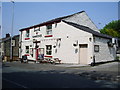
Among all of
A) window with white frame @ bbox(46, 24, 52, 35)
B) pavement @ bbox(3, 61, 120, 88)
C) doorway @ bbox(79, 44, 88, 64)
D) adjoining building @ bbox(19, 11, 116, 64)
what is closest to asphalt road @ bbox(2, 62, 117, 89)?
pavement @ bbox(3, 61, 120, 88)

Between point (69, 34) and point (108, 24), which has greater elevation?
point (108, 24)

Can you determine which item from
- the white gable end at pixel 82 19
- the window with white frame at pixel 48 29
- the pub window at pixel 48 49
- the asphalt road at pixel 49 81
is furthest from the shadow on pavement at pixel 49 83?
the white gable end at pixel 82 19

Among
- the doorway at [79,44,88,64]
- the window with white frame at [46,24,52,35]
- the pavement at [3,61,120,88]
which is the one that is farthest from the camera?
the window with white frame at [46,24,52,35]

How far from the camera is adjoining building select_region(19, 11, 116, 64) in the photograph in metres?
17.8

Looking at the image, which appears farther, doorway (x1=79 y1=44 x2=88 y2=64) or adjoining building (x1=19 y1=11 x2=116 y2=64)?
doorway (x1=79 y1=44 x2=88 y2=64)

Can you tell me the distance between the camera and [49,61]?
820 inches

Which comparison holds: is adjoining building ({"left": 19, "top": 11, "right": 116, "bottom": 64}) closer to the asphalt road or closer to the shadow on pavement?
the asphalt road

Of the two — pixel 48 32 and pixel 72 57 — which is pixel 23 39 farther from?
pixel 72 57

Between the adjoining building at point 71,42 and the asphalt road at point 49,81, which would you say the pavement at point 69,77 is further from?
the adjoining building at point 71,42

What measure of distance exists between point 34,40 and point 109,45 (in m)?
11.6

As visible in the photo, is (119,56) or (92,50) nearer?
(92,50)

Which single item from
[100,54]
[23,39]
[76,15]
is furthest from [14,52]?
[100,54]

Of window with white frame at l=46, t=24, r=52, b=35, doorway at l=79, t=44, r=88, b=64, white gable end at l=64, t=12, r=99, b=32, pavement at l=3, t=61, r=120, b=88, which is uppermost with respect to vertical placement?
white gable end at l=64, t=12, r=99, b=32

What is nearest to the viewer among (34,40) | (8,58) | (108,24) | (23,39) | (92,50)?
(92,50)
